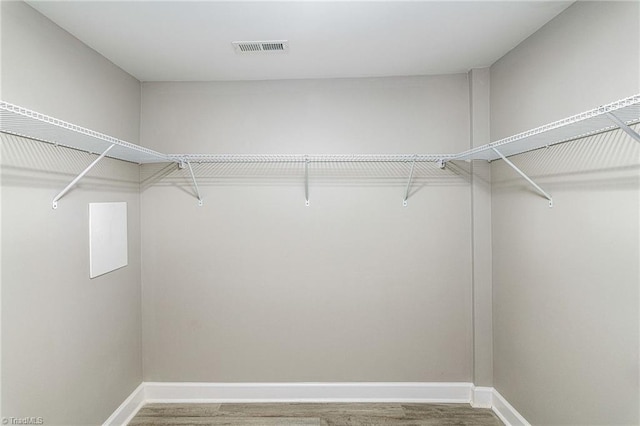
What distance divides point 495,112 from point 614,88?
0.84m

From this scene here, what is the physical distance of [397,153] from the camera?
2246mm

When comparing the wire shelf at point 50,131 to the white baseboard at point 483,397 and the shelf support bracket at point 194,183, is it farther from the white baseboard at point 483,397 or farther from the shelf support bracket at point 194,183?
the white baseboard at point 483,397

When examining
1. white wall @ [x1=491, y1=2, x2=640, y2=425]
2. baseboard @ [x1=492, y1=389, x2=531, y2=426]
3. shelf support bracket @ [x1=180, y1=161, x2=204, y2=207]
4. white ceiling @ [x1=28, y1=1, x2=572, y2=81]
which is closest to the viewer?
white wall @ [x1=491, y1=2, x2=640, y2=425]

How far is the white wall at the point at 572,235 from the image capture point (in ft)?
4.07

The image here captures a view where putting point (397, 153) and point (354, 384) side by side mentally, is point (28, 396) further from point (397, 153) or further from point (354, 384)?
point (397, 153)

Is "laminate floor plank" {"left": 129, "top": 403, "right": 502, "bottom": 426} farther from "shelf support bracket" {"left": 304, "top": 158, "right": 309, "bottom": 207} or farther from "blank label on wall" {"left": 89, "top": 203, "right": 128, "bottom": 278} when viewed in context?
"shelf support bracket" {"left": 304, "top": 158, "right": 309, "bottom": 207}

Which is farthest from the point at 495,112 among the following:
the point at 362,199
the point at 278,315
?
the point at 278,315

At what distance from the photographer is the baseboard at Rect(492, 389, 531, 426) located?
1.88 meters

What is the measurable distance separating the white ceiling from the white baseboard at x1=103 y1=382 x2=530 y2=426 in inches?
90.7

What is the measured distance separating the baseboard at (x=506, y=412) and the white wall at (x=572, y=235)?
0.04 meters

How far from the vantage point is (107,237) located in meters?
1.90

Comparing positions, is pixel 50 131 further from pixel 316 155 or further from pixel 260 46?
pixel 316 155

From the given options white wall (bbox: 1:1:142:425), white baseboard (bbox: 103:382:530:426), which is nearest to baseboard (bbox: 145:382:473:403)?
white baseboard (bbox: 103:382:530:426)

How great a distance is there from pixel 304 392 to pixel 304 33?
7.91 feet
